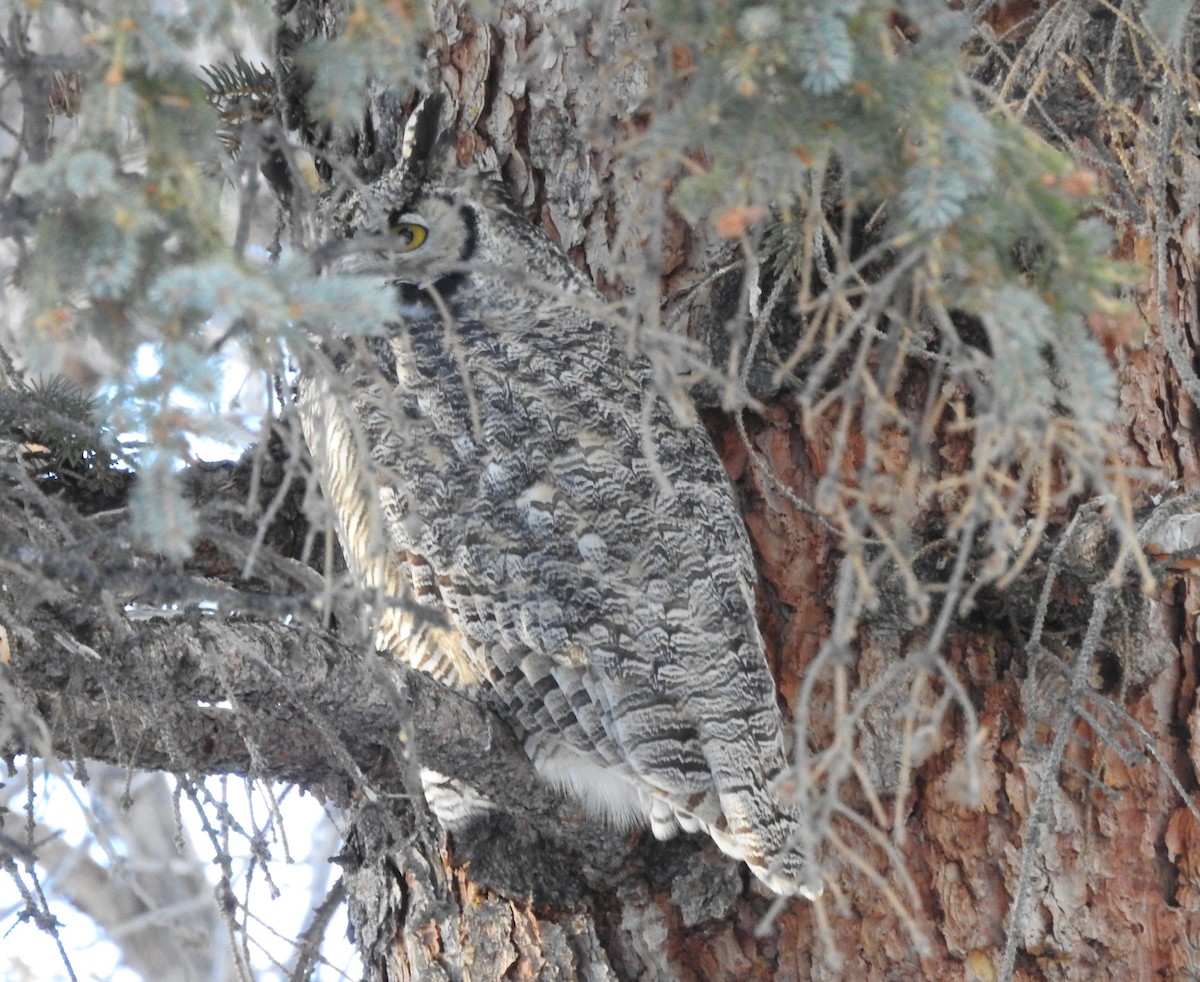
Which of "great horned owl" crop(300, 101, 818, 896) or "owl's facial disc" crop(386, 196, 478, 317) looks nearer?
"great horned owl" crop(300, 101, 818, 896)

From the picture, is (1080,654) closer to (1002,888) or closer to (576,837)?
(1002,888)

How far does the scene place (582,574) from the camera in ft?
7.21

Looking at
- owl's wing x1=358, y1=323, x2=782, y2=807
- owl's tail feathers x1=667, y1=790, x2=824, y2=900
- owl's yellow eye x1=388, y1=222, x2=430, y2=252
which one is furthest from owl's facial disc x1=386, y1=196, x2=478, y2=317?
owl's tail feathers x1=667, y1=790, x2=824, y2=900

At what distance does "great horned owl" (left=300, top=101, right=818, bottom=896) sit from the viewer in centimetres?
211

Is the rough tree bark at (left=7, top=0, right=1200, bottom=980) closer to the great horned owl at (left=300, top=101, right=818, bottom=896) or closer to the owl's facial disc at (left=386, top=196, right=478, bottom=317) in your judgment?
the great horned owl at (left=300, top=101, right=818, bottom=896)

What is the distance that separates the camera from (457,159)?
8.65ft

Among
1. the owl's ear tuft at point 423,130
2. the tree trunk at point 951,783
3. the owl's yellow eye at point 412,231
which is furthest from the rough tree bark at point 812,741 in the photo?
the owl's yellow eye at point 412,231

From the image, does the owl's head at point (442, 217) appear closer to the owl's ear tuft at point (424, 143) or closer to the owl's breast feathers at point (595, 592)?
the owl's ear tuft at point (424, 143)

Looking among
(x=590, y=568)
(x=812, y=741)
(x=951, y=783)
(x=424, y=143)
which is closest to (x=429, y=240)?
(x=424, y=143)

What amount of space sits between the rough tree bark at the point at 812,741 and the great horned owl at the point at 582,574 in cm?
13

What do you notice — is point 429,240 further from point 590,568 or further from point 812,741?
point 812,741

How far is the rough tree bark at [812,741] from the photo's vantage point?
1.89 metres

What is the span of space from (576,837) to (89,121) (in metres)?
1.50

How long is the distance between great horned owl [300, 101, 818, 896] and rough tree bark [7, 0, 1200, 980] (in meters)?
0.13
